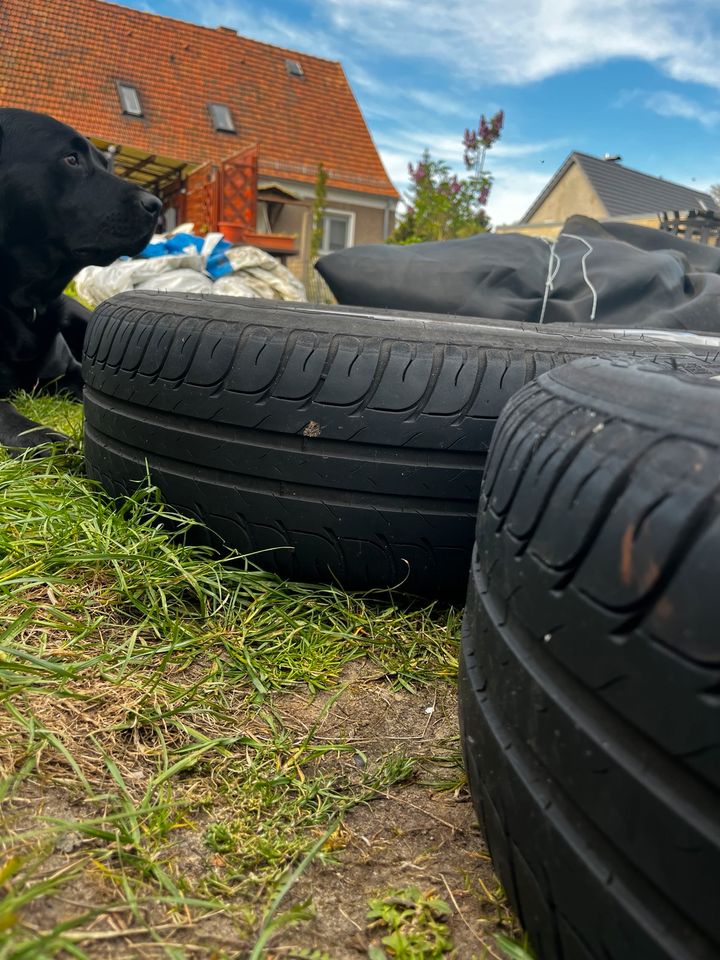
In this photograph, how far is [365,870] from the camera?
875 mm

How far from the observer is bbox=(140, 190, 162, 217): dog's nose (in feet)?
9.71

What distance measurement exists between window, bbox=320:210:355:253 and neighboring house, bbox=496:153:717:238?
18.9ft

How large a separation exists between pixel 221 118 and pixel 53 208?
1857 centimetres

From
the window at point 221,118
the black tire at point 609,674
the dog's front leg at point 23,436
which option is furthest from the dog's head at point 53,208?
the window at point 221,118

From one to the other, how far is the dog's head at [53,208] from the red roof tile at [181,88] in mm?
16280

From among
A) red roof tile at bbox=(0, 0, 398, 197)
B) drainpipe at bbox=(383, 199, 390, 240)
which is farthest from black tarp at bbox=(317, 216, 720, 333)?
drainpipe at bbox=(383, 199, 390, 240)

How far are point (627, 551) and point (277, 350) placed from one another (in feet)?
3.13

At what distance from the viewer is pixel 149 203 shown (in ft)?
9.78

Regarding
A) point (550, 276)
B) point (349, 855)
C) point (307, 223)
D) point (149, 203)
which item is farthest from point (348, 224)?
point (349, 855)

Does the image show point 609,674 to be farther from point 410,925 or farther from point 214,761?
point 214,761

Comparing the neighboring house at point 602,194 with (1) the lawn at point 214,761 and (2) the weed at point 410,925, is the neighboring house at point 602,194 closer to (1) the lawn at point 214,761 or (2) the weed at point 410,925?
(1) the lawn at point 214,761

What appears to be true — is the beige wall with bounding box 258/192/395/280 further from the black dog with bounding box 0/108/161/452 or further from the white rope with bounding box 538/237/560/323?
the black dog with bounding box 0/108/161/452

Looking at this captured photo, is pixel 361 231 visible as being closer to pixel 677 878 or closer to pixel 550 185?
pixel 550 185

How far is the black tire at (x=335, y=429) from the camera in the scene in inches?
53.1
